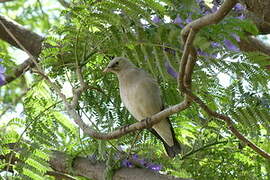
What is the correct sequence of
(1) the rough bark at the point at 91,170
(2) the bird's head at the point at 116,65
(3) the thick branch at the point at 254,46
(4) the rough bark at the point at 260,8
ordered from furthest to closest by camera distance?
(3) the thick branch at the point at 254,46
(2) the bird's head at the point at 116,65
(1) the rough bark at the point at 91,170
(4) the rough bark at the point at 260,8

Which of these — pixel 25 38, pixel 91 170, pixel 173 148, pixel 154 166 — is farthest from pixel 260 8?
pixel 25 38

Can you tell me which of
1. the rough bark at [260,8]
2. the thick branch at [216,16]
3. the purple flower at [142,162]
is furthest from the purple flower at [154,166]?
the thick branch at [216,16]

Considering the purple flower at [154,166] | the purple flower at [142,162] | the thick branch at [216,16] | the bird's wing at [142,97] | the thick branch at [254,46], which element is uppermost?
the thick branch at [254,46]

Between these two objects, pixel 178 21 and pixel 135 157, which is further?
pixel 135 157

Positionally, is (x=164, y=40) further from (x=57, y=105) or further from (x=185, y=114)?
(x=57, y=105)

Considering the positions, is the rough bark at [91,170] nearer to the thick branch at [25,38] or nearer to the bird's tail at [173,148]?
the bird's tail at [173,148]

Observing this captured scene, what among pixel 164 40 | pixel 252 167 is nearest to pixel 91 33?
pixel 164 40

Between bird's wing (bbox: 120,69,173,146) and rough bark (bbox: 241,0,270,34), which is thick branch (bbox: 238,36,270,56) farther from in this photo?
bird's wing (bbox: 120,69,173,146)

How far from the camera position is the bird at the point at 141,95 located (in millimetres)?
3711

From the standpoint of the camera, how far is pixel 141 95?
3867 mm

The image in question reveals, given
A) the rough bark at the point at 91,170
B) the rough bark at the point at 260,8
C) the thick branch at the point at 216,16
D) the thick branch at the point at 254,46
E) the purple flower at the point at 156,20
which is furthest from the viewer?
the thick branch at the point at 254,46

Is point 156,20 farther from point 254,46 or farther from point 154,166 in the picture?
point 254,46

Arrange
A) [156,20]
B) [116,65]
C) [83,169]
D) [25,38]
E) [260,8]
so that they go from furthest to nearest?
[25,38]
[83,169]
[116,65]
[156,20]
[260,8]

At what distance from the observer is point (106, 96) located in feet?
12.2
